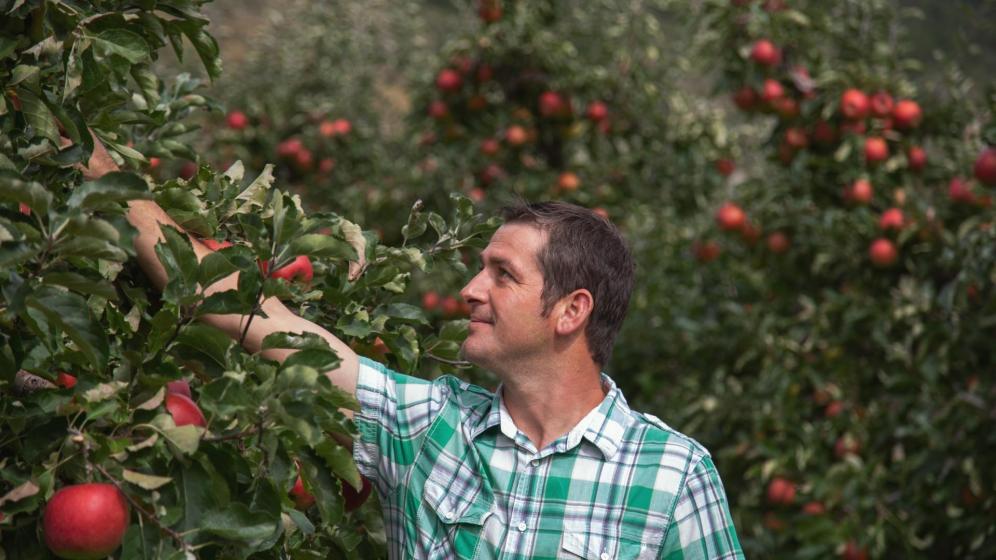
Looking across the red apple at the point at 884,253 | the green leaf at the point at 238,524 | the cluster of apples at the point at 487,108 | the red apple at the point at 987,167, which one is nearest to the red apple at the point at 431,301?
the cluster of apples at the point at 487,108

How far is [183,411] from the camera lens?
114cm

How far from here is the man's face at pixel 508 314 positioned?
4.83 feet

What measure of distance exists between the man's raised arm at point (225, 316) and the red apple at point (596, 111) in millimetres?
3168

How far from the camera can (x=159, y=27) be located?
4.58ft

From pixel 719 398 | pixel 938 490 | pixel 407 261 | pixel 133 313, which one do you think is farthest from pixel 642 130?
pixel 133 313

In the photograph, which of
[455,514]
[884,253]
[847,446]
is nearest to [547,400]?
[455,514]

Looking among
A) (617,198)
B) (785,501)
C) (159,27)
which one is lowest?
(785,501)

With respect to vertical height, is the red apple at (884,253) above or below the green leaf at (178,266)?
below

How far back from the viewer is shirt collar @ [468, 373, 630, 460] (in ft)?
4.71

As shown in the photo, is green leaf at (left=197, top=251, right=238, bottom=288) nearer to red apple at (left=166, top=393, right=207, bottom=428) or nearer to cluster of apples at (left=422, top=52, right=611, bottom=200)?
red apple at (left=166, top=393, right=207, bottom=428)

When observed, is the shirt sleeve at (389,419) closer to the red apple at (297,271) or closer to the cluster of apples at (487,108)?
the red apple at (297,271)

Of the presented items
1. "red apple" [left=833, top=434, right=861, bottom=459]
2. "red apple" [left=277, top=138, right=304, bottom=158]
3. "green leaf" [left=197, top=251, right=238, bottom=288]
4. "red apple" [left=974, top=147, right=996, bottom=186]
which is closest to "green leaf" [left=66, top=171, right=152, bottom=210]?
"green leaf" [left=197, top=251, right=238, bottom=288]

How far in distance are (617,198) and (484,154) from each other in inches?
22.1

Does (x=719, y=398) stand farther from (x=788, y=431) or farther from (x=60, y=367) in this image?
(x=60, y=367)
